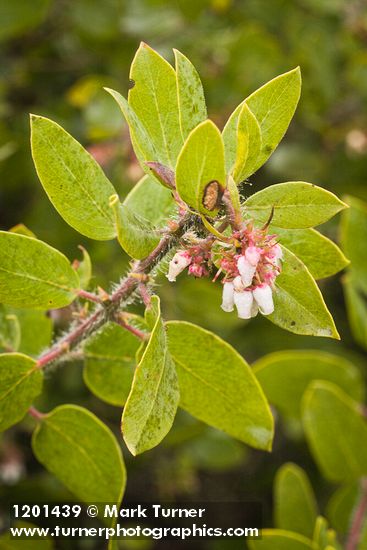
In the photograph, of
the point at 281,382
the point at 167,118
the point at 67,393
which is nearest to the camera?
the point at 167,118

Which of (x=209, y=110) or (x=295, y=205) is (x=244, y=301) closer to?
(x=295, y=205)

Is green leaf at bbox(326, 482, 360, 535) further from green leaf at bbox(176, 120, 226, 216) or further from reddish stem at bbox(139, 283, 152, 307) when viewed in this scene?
green leaf at bbox(176, 120, 226, 216)

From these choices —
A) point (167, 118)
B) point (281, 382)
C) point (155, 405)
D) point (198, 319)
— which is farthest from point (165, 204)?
point (198, 319)

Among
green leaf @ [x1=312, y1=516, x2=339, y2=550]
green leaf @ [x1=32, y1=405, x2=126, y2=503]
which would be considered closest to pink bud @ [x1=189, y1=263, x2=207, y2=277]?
green leaf @ [x1=32, y1=405, x2=126, y2=503]

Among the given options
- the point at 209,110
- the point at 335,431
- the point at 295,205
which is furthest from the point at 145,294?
the point at 209,110

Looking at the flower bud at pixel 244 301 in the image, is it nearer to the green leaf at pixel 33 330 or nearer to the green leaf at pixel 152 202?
the green leaf at pixel 152 202

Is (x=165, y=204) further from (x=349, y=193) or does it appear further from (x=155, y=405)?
(x=349, y=193)

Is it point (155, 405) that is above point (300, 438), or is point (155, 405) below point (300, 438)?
above
